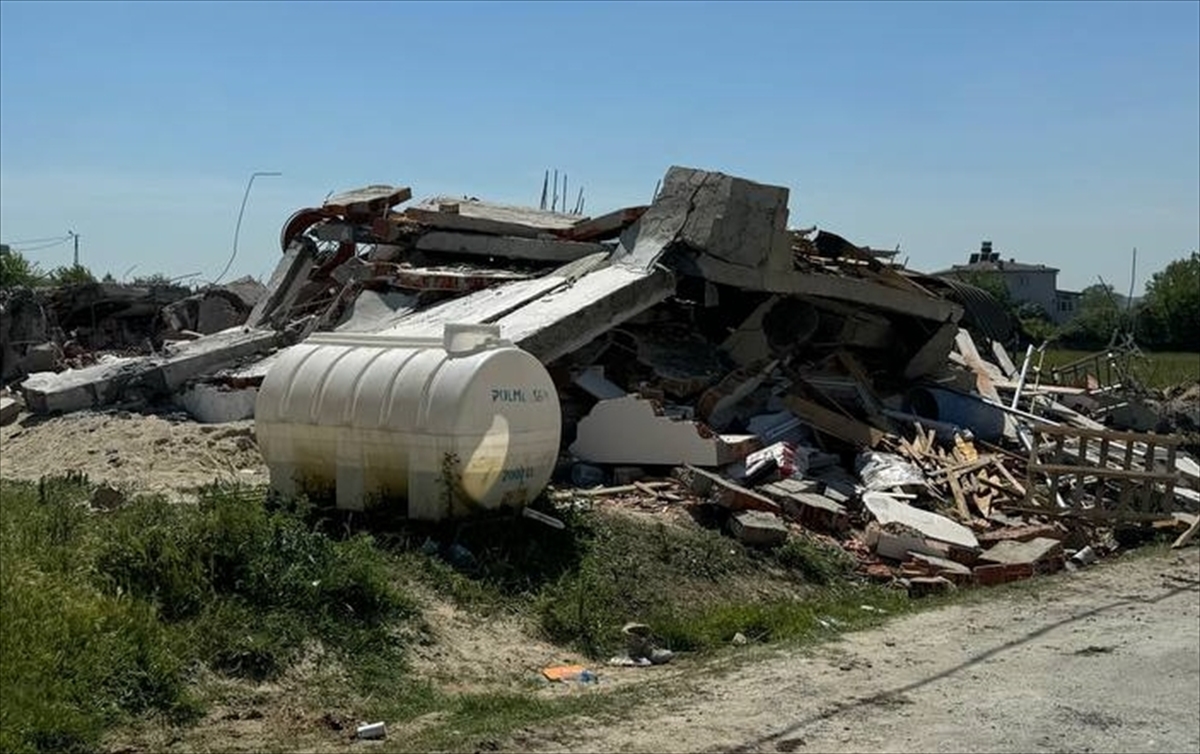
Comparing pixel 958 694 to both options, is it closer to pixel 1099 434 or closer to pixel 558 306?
pixel 558 306

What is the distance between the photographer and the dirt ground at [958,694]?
6848 mm

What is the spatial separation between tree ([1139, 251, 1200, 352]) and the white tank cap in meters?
53.9

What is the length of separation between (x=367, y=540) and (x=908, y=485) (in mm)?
6915

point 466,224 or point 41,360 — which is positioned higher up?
point 466,224

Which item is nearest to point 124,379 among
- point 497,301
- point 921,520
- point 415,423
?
point 497,301

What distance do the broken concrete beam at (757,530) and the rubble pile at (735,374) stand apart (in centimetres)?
3

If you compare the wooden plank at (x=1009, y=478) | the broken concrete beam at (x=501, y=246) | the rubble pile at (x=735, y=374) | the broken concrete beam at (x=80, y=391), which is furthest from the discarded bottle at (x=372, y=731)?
the broken concrete beam at (x=501, y=246)

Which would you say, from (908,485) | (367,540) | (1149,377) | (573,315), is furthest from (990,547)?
(1149,377)

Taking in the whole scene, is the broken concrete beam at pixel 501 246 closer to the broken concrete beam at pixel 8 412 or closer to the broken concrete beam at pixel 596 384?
the broken concrete beam at pixel 596 384

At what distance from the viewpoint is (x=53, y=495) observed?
10.1m

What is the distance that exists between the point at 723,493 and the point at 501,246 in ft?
19.6

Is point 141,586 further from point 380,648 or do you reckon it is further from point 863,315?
point 863,315

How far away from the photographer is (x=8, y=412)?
595 inches

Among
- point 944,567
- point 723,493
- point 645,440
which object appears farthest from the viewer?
point 645,440
